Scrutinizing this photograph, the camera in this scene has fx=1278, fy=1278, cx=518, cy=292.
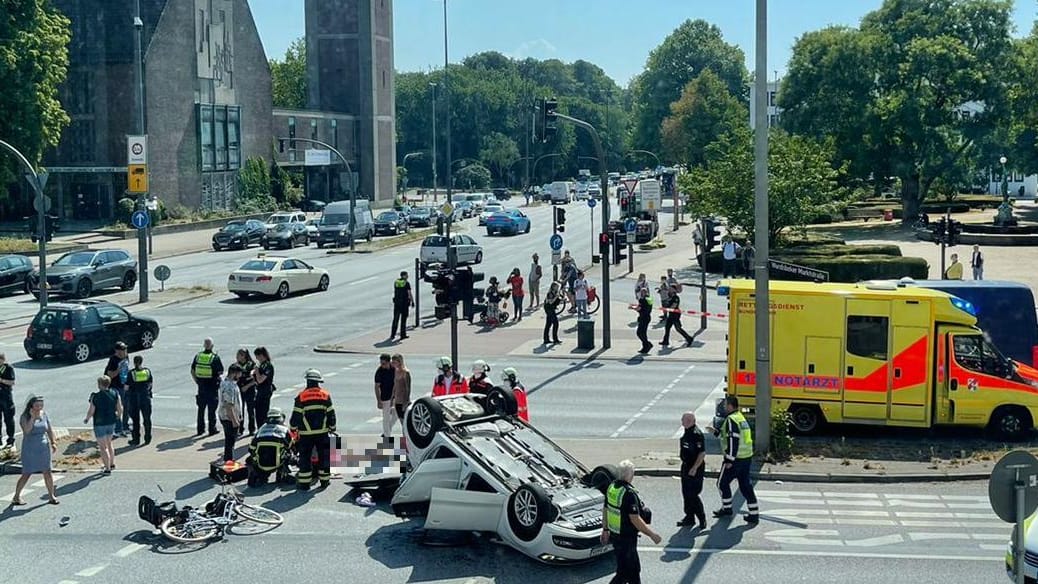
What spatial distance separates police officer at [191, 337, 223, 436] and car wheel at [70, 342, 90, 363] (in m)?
9.29

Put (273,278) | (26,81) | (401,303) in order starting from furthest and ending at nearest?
(26,81) < (273,278) < (401,303)

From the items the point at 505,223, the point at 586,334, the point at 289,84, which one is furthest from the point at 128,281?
the point at 289,84

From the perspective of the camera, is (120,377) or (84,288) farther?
(84,288)

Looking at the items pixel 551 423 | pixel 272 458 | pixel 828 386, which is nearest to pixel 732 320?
pixel 828 386

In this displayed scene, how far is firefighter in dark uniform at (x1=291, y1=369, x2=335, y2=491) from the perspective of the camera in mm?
16719

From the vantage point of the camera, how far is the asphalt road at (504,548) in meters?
13.4

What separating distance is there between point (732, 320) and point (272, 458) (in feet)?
26.3

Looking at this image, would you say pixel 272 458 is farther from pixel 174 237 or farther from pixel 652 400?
pixel 174 237

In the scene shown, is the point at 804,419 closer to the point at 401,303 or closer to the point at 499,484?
the point at 499,484

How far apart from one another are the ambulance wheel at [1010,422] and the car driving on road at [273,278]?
27.1m

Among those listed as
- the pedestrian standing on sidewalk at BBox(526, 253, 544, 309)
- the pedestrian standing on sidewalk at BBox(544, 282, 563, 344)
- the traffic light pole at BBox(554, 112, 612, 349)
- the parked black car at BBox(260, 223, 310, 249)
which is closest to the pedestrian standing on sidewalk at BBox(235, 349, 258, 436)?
the traffic light pole at BBox(554, 112, 612, 349)

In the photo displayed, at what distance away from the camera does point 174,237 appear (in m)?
→ 68.6

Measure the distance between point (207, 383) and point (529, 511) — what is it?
30.4 ft

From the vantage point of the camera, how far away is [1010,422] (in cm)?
2027
